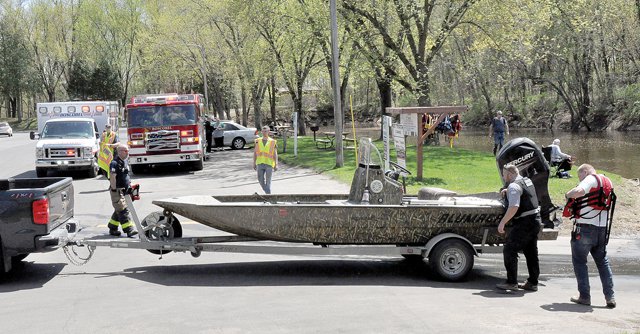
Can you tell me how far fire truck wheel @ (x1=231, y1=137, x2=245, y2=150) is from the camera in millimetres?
37375

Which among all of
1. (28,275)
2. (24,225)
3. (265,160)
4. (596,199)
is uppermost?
(265,160)

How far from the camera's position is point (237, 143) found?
3750 centimetres

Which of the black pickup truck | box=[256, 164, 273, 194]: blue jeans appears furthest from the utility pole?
the black pickup truck

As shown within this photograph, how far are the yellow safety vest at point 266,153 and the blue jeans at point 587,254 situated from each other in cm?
878

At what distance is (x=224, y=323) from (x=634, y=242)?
30.3 feet

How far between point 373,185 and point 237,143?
27920mm

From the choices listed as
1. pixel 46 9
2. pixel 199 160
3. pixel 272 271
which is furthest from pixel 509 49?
pixel 46 9

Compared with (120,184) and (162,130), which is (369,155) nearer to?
(120,184)

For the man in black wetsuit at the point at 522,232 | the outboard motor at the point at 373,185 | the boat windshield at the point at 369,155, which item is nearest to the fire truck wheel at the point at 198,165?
the boat windshield at the point at 369,155

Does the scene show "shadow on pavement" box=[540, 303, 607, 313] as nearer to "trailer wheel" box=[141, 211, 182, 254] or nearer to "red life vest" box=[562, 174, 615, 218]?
"red life vest" box=[562, 174, 615, 218]

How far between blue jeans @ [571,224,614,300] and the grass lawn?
8.04 meters

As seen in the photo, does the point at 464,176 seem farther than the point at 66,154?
No

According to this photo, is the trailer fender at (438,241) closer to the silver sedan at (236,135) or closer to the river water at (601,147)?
the river water at (601,147)

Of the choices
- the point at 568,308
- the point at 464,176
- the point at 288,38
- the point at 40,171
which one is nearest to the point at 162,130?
the point at 40,171
